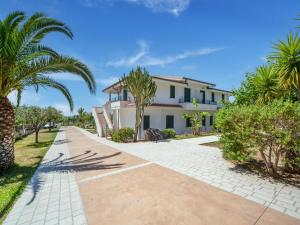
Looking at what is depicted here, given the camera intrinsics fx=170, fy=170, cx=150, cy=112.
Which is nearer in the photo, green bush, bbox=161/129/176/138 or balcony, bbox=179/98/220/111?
green bush, bbox=161/129/176/138

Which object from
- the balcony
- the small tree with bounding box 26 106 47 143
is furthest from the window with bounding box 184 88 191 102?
the small tree with bounding box 26 106 47 143

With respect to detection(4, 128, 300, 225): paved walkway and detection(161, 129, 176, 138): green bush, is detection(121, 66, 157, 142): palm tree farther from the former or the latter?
detection(4, 128, 300, 225): paved walkway

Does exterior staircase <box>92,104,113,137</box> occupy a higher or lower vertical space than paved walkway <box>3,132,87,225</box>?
higher

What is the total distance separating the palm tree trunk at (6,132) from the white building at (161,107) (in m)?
11.1

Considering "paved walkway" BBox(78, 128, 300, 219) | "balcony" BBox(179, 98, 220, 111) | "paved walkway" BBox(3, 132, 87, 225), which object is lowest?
"paved walkway" BBox(3, 132, 87, 225)

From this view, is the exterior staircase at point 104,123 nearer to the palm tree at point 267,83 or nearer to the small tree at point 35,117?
the small tree at point 35,117

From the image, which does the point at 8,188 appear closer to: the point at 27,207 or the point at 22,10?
the point at 27,207

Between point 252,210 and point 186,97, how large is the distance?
19608 millimetres

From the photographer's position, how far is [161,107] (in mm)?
19062

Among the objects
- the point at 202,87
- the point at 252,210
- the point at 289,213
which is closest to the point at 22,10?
the point at 252,210

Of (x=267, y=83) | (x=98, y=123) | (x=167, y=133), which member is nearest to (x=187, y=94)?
(x=167, y=133)

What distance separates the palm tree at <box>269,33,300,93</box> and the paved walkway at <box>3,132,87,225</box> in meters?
8.92

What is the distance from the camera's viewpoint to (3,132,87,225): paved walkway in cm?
371

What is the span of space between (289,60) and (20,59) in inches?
432
